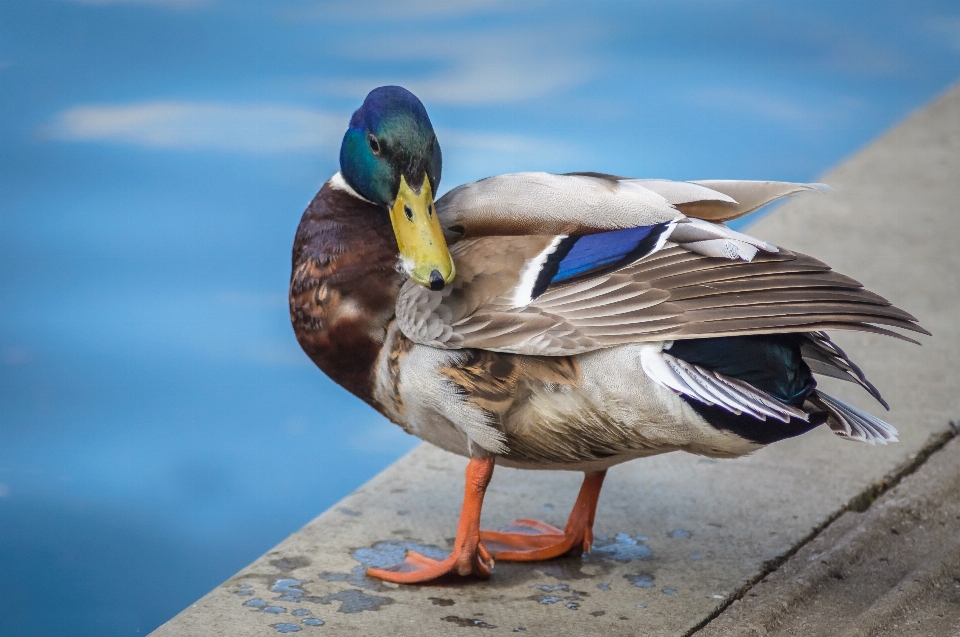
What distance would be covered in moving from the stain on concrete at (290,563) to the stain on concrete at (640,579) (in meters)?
0.65

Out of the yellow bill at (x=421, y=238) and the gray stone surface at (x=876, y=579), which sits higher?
the yellow bill at (x=421, y=238)

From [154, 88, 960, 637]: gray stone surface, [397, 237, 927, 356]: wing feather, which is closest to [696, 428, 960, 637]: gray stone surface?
[154, 88, 960, 637]: gray stone surface

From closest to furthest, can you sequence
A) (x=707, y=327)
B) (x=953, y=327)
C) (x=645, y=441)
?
(x=707, y=327) → (x=645, y=441) → (x=953, y=327)

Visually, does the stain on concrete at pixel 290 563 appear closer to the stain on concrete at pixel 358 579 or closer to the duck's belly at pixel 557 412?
the stain on concrete at pixel 358 579

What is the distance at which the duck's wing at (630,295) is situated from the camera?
81.3 inches

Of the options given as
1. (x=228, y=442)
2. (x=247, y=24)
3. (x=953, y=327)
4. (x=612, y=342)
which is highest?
(x=247, y=24)

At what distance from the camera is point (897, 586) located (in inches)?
92.0

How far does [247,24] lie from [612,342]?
7.23 meters

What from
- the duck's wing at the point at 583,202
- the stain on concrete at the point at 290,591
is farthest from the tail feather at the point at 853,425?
the stain on concrete at the point at 290,591

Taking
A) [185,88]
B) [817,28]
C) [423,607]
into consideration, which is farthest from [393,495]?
Answer: [817,28]

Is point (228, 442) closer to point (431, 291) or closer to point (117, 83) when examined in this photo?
point (431, 291)

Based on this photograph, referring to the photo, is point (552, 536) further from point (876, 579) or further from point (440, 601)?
point (876, 579)

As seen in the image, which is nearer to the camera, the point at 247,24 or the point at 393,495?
the point at 393,495

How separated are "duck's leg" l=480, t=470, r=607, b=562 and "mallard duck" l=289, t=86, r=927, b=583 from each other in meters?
0.13
